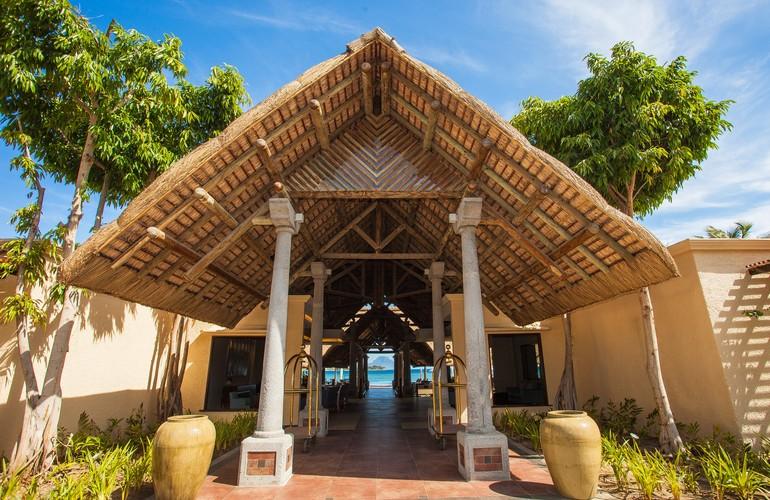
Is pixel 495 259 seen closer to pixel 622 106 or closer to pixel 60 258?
pixel 622 106

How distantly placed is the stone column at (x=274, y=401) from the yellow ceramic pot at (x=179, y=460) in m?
0.79

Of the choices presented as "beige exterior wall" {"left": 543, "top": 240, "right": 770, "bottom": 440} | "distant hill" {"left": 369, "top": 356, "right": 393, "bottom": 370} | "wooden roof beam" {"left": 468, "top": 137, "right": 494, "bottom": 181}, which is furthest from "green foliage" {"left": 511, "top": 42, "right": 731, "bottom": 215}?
"distant hill" {"left": 369, "top": 356, "right": 393, "bottom": 370}

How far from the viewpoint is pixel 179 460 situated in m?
4.29

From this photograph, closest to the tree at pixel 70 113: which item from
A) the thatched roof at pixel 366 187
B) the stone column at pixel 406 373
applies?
the thatched roof at pixel 366 187

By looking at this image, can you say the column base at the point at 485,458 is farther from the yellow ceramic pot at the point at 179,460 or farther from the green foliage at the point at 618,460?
the yellow ceramic pot at the point at 179,460

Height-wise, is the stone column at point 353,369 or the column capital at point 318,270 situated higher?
the column capital at point 318,270

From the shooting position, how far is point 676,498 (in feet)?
14.5

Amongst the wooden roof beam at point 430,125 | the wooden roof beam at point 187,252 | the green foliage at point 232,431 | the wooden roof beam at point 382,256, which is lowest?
the green foliage at point 232,431

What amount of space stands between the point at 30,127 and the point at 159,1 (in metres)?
3.35

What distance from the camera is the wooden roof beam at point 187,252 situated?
5.73 m

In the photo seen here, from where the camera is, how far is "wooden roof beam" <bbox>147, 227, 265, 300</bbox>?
18.8 feet

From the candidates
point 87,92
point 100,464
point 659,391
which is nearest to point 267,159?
point 87,92

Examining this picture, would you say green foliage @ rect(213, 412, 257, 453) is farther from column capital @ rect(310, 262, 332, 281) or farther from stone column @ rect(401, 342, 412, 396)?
stone column @ rect(401, 342, 412, 396)

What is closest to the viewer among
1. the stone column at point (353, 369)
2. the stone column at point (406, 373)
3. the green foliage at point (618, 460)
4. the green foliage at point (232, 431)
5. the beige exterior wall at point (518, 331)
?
the green foliage at point (618, 460)
